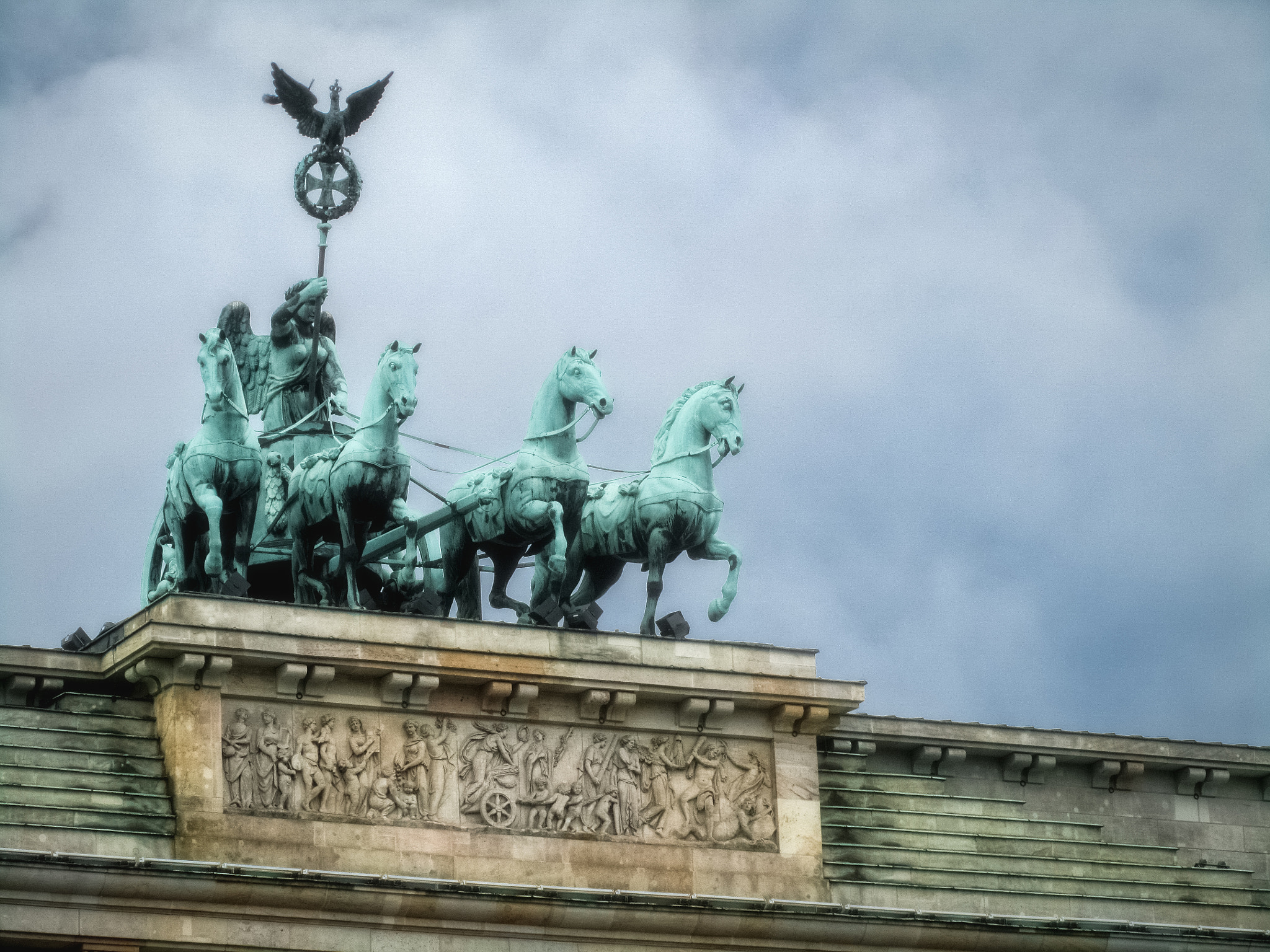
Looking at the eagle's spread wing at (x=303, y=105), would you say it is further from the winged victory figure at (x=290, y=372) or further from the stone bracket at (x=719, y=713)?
the stone bracket at (x=719, y=713)

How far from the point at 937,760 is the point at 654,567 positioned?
404 cm

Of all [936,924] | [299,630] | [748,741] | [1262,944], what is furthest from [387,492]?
[1262,944]

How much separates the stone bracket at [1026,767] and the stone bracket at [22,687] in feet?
36.1

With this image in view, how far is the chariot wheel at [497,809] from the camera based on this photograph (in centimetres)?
3200

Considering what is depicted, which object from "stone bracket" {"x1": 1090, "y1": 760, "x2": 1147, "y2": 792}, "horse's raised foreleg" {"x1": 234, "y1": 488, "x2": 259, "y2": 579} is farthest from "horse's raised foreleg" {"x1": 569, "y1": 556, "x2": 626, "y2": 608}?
"stone bracket" {"x1": 1090, "y1": 760, "x2": 1147, "y2": 792}

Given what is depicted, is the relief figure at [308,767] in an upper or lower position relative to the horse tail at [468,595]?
lower

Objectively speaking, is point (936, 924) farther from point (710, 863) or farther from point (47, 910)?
point (47, 910)

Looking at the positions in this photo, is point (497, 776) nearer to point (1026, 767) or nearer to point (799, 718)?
point (799, 718)

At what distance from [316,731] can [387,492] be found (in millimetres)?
2868

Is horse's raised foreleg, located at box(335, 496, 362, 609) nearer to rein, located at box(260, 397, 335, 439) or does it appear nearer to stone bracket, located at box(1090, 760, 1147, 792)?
rein, located at box(260, 397, 335, 439)

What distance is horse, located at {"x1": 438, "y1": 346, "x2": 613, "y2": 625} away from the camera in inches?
1326

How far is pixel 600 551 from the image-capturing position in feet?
114

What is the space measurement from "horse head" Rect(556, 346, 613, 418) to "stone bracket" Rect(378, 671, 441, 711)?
12.3 feet

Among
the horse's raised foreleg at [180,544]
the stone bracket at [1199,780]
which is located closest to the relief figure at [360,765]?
the horse's raised foreleg at [180,544]
